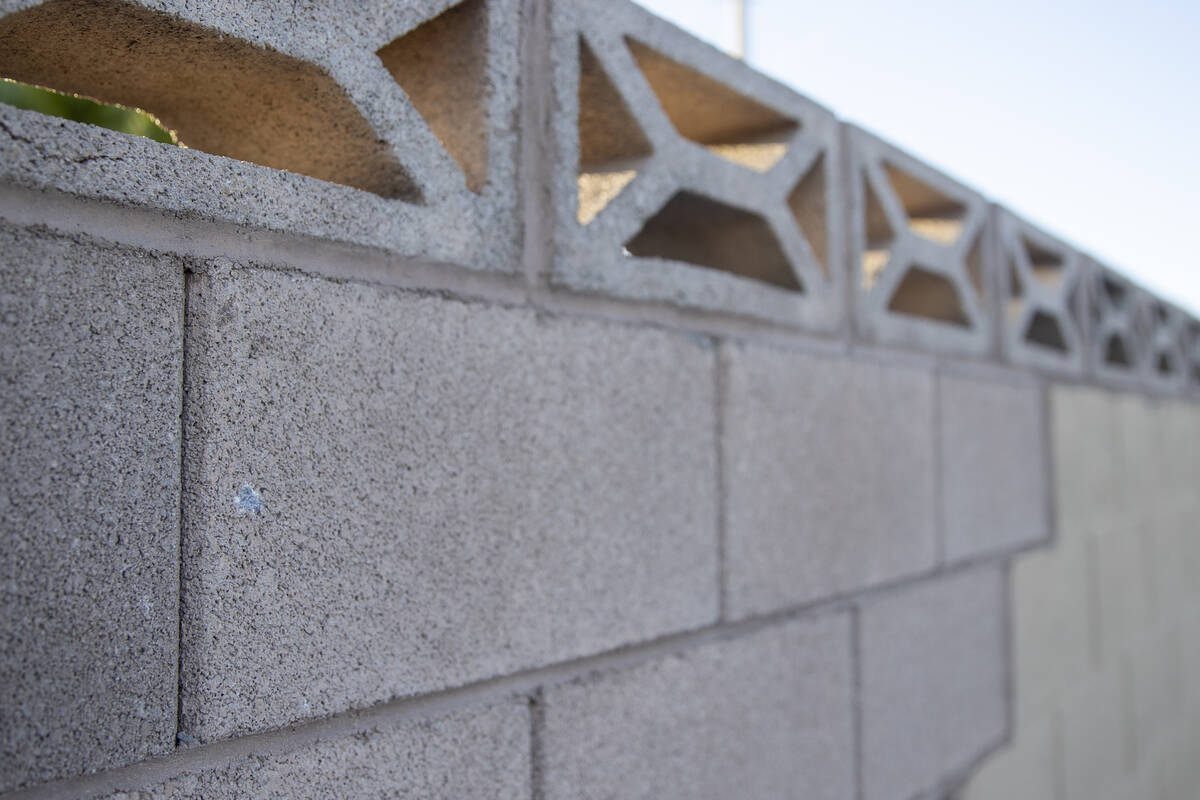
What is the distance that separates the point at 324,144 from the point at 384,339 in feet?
0.87

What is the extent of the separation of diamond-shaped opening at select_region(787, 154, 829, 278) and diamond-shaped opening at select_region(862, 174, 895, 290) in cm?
22

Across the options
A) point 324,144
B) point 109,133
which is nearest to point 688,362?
point 324,144

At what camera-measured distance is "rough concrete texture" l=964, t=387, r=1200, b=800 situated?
279 cm

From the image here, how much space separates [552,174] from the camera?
129cm

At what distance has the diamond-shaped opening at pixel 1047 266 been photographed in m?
3.13

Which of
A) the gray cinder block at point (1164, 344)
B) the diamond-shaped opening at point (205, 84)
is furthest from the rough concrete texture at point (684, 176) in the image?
the gray cinder block at point (1164, 344)

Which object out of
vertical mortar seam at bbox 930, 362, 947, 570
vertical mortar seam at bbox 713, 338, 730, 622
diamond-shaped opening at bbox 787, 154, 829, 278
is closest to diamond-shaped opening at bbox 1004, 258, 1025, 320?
vertical mortar seam at bbox 930, 362, 947, 570

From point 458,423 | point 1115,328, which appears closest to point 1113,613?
point 1115,328

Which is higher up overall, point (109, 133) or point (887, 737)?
point (109, 133)

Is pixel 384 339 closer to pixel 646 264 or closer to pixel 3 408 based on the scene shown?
pixel 3 408

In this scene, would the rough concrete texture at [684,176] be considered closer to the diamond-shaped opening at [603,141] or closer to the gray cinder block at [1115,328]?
the diamond-shaped opening at [603,141]

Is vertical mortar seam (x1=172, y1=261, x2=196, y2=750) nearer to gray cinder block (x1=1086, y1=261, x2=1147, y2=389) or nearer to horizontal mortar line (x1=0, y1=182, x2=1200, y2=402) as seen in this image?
horizontal mortar line (x1=0, y1=182, x2=1200, y2=402)

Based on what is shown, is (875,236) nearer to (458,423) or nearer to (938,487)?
(938,487)

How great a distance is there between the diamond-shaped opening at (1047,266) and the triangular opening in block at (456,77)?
8.00 ft
